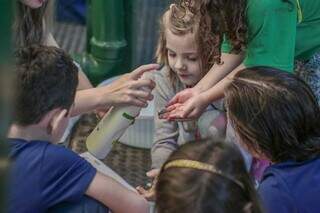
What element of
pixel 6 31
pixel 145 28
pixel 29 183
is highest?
pixel 6 31

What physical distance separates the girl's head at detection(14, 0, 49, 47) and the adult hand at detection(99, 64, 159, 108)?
0.28m

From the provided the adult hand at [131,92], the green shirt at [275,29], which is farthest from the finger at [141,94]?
the green shirt at [275,29]

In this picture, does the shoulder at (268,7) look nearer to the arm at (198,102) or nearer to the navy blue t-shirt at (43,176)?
the arm at (198,102)

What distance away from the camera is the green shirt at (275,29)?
177cm

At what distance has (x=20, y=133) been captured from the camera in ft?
4.85

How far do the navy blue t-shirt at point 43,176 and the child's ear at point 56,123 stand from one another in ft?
0.19

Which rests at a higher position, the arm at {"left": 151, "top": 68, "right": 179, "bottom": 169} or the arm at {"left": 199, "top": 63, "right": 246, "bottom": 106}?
the arm at {"left": 199, "top": 63, "right": 246, "bottom": 106}

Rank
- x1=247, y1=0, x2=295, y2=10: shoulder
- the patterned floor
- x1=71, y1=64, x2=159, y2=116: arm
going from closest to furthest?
x1=247, y1=0, x2=295, y2=10: shoulder < x1=71, y1=64, x2=159, y2=116: arm < the patterned floor

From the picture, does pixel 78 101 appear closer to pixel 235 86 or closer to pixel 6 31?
pixel 235 86

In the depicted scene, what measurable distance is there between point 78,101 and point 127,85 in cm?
18

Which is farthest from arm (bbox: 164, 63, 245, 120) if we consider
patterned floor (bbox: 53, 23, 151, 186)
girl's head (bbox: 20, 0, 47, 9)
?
patterned floor (bbox: 53, 23, 151, 186)

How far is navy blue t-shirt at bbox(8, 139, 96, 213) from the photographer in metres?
1.40

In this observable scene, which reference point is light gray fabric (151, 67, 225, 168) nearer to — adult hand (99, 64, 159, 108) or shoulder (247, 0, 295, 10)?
adult hand (99, 64, 159, 108)

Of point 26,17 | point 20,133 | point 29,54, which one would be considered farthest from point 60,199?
point 26,17
